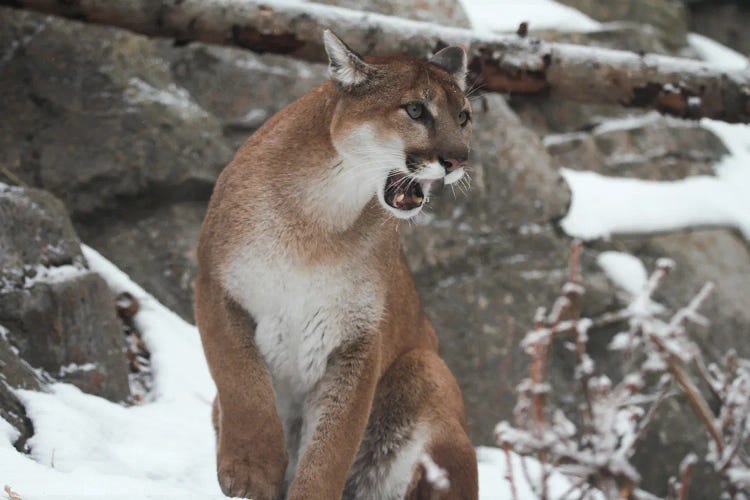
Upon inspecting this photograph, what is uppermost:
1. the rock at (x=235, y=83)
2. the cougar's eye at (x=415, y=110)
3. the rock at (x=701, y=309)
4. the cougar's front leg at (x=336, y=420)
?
the cougar's eye at (x=415, y=110)

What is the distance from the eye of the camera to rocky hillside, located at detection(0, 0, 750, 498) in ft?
22.4

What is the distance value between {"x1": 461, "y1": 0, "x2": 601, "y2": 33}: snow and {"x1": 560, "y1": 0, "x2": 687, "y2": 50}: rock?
602mm

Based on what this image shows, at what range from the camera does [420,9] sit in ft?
27.3

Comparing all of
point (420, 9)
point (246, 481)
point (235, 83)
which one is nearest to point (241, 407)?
point (246, 481)

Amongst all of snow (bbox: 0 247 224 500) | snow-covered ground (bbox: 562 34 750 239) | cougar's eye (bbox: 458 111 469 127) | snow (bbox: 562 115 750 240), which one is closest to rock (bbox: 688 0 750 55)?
snow-covered ground (bbox: 562 34 750 239)

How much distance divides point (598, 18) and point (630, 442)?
9647 millimetres

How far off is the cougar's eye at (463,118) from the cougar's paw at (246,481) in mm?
1639

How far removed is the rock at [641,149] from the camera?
32.0ft

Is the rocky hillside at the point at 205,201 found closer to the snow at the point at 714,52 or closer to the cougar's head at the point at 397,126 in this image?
the cougar's head at the point at 397,126

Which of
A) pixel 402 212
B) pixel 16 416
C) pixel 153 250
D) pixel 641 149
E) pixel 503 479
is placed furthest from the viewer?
pixel 641 149

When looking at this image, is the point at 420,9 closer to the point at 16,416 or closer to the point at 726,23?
the point at 16,416

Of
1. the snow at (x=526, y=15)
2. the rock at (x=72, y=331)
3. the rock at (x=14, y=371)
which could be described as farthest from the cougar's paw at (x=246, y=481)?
the snow at (x=526, y=15)

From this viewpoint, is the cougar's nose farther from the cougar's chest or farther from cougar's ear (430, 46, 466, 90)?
cougar's ear (430, 46, 466, 90)

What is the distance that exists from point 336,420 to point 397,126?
47.9 inches
